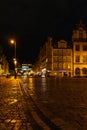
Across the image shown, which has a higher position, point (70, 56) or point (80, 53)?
point (80, 53)

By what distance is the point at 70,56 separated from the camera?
10362 cm

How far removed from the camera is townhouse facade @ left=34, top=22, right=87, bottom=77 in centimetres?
10012

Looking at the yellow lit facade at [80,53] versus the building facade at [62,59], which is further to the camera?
the building facade at [62,59]

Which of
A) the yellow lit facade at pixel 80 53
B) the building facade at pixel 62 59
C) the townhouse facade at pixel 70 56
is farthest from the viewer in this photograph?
the building facade at pixel 62 59

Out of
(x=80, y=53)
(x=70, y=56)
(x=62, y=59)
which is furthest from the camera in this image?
(x=62, y=59)

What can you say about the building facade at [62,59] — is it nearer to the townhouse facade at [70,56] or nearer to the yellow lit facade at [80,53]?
the townhouse facade at [70,56]

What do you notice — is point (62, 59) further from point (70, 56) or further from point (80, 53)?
point (80, 53)

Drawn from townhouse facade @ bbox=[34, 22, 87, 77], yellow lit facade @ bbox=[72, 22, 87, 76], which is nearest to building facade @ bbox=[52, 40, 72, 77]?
townhouse facade @ bbox=[34, 22, 87, 77]

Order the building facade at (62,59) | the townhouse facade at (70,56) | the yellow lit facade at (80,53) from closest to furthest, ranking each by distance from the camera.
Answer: the yellow lit facade at (80,53) → the townhouse facade at (70,56) → the building facade at (62,59)

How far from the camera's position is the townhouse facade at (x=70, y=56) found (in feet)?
328

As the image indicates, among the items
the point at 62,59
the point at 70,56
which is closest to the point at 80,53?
the point at 70,56

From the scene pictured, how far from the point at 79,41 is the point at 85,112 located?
90030mm

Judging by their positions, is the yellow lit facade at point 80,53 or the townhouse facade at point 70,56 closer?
the yellow lit facade at point 80,53

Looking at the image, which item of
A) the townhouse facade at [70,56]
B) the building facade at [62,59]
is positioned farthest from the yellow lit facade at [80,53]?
the building facade at [62,59]
